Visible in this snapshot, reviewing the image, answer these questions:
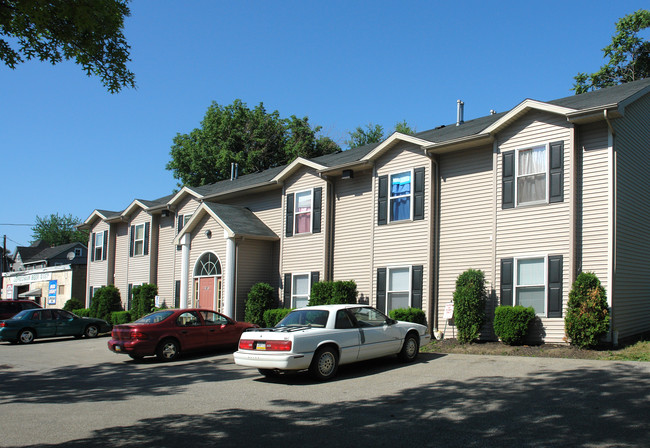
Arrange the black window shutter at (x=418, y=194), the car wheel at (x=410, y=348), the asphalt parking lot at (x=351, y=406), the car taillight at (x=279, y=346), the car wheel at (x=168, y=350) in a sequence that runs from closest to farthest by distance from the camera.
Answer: the asphalt parking lot at (x=351, y=406), the car taillight at (x=279, y=346), the car wheel at (x=410, y=348), the car wheel at (x=168, y=350), the black window shutter at (x=418, y=194)

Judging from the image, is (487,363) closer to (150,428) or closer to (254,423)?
(254,423)

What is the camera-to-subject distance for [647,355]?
12.1 metres

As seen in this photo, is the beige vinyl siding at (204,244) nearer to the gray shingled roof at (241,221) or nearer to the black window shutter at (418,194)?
the gray shingled roof at (241,221)

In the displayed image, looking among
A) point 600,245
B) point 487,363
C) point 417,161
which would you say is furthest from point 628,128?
point 487,363

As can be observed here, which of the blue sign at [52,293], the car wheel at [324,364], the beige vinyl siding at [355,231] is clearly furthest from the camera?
the blue sign at [52,293]

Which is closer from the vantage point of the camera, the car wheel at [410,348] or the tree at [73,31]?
the tree at [73,31]

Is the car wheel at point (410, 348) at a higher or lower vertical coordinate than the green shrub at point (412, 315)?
lower

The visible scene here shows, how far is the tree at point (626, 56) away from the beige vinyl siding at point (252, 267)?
21.5 metres

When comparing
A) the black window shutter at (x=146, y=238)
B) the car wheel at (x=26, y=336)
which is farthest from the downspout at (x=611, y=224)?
the black window shutter at (x=146, y=238)

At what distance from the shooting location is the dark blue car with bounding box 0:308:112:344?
21.7 m

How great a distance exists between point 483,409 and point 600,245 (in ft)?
25.4

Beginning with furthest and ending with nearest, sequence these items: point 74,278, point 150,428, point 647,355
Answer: point 74,278 < point 647,355 < point 150,428

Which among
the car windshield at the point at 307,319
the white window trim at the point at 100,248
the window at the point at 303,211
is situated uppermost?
the window at the point at 303,211

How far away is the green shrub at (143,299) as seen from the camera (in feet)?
90.1
